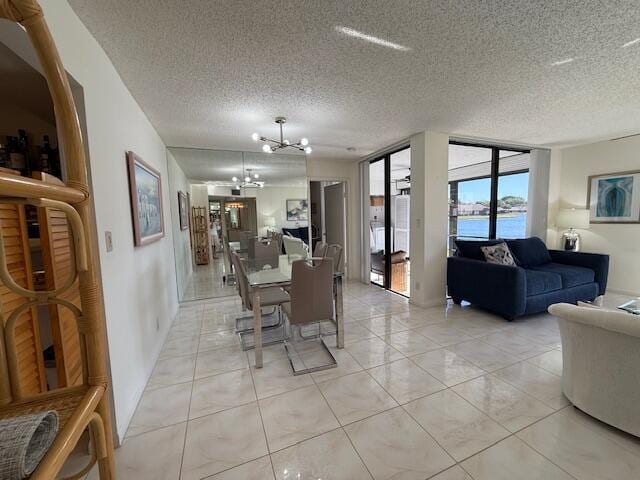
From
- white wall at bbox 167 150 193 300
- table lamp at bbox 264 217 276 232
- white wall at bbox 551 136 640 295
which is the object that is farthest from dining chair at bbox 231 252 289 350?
white wall at bbox 551 136 640 295

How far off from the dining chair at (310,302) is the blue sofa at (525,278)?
6.91 feet

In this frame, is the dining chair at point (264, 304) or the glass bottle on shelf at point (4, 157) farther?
the dining chair at point (264, 304)

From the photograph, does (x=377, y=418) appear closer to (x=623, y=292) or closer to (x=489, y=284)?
(x=489, y=284)

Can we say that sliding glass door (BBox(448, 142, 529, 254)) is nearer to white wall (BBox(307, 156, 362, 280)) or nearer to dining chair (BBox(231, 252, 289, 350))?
white wall (BBox(307, 156, 362, 280))

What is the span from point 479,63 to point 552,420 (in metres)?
2.43

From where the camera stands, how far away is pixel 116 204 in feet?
5.99

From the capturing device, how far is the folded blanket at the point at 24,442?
0.46 metres

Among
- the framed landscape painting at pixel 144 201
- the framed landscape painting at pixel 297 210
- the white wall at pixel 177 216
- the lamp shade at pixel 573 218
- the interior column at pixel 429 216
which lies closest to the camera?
the framed landscape painting at pixel 144 201

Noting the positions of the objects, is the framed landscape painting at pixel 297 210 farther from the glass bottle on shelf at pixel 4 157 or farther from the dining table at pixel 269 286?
the glass bottle on shelf at pixel 4 157

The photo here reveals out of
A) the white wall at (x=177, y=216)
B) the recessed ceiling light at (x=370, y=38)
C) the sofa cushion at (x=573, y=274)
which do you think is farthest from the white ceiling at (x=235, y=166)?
the sofa cushion at (x=573, y=274)

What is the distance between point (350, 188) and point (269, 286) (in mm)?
3368

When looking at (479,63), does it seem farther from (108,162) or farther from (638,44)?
(108,162)

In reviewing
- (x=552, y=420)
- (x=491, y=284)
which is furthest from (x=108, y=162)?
(x=491, y=284)

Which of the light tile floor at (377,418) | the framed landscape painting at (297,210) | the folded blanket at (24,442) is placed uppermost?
the framed landscape painting at (297,210)
